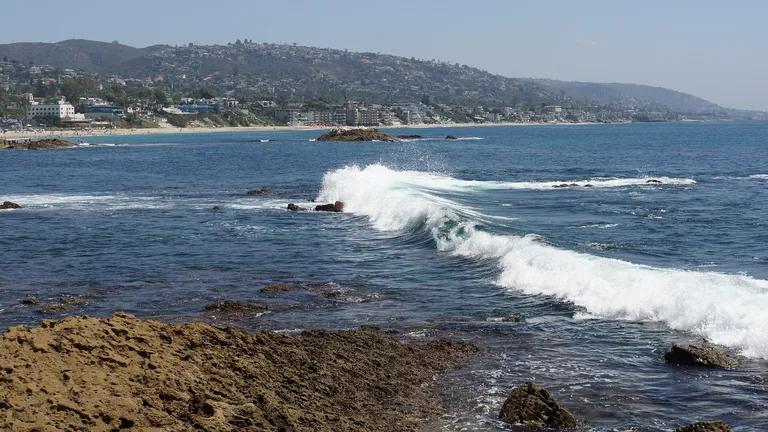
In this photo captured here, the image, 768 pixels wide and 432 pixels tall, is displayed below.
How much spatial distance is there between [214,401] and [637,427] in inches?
228

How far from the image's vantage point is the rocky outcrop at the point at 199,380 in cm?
994

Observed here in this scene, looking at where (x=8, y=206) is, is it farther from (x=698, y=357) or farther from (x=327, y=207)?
(x=698, y=357)

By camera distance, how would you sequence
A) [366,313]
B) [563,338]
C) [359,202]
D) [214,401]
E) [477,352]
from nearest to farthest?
1. [214,401]
2. [477,352]
3. [563,338]
4. [366,313]
5. [359,202]

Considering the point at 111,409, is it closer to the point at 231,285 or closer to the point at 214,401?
the point at 214,401

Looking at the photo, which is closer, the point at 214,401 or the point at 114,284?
the point at 214,401

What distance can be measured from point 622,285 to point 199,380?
38.8 ft

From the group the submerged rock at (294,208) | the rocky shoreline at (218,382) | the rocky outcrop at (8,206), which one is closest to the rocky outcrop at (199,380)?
the rocky shoreline at (218,382)

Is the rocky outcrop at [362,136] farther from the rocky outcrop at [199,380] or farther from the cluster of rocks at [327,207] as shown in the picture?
the rocky outcrop at [199,380]

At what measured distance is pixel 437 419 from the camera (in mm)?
12289

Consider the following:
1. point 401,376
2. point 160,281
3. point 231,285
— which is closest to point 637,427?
point 401,376

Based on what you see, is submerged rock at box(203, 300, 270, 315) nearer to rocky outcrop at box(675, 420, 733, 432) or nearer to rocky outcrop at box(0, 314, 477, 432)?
rocky outcrop at box(0, 314, 477, 432)

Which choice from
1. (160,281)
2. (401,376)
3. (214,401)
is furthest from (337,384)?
(160,281)

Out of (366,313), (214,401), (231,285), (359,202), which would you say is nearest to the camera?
(214,401)

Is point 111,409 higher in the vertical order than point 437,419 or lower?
higher
